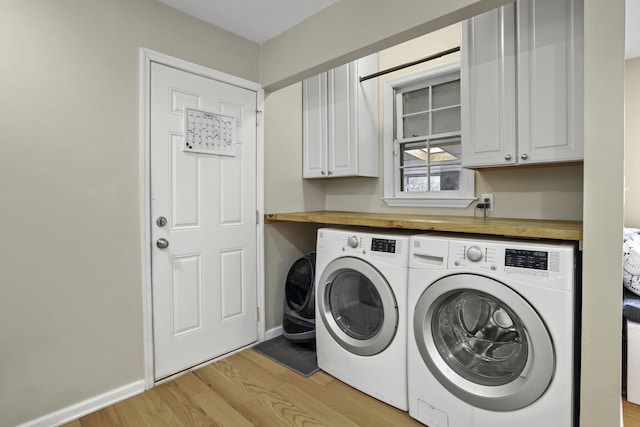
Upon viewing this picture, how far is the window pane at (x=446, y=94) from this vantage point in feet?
8.14

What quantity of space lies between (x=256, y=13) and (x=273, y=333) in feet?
7.69

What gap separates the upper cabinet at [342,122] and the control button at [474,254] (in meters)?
1.29

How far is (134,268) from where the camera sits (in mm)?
1938

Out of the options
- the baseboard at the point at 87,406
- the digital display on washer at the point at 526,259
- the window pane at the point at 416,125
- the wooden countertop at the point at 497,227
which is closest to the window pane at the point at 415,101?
the window pane at the point at 416,125

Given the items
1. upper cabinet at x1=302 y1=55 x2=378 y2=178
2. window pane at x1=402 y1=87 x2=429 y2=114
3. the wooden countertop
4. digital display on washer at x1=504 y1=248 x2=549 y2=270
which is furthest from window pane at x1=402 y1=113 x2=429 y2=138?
digital display on washer at x1=504 y1=248 x2=549 y2=270

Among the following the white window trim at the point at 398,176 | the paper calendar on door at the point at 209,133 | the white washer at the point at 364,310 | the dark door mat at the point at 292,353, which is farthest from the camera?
the white window trim at the point at 398,176

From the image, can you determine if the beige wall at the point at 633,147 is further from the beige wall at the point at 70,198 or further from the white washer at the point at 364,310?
the beige wall at the point at 70,198

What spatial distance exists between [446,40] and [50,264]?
9.34 feet

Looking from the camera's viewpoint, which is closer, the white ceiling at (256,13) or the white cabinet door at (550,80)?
the white cabinet door at (550,80)

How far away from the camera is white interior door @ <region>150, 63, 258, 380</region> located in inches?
79.9

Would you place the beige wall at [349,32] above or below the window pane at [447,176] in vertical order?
above

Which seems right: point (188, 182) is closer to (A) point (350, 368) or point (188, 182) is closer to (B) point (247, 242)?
(B) point (247, 242)

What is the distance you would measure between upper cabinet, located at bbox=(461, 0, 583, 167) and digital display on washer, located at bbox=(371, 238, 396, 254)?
708mm

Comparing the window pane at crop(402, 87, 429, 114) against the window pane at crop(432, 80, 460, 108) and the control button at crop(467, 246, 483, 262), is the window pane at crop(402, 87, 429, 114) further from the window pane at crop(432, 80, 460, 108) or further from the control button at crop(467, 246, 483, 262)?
the control button at crop(467, 246, 483, 262)
